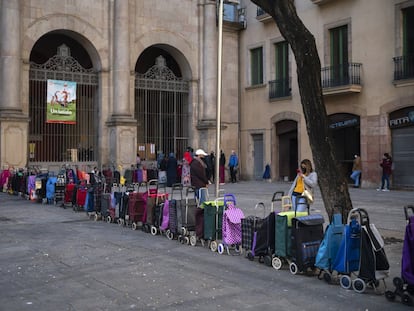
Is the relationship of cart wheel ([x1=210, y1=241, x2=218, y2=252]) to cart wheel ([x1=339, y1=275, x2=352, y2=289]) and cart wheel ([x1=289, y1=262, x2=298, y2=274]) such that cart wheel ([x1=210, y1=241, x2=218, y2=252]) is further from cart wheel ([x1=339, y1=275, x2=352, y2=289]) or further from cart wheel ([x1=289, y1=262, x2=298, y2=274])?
cart wheel ([x1=339, y1=275, x2=352, y2=289])

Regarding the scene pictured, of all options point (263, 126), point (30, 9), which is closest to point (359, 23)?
point (263, 126)

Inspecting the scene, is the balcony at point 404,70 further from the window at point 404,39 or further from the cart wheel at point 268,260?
the cart wheel at point 268,260

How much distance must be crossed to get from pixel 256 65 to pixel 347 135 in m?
7.91

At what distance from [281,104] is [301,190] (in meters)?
18.6

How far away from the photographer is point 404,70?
74.4 feet

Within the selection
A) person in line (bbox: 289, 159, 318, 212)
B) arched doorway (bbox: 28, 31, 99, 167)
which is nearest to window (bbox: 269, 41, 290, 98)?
arched doorway (bbox: 28, 31, 99, 167)

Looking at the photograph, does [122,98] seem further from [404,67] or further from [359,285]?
[359,285]

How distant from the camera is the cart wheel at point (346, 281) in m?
7.24

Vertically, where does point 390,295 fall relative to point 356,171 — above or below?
below

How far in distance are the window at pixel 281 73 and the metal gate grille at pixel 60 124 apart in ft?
31.4

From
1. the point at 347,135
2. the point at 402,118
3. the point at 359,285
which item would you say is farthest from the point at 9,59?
the point at 359,285

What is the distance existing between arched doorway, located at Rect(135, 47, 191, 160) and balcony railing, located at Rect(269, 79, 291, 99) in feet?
16.0

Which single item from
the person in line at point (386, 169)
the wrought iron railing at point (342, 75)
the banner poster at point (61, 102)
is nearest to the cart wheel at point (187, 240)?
the person in line at point (386, 169)

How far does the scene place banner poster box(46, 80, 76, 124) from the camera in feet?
84.4
